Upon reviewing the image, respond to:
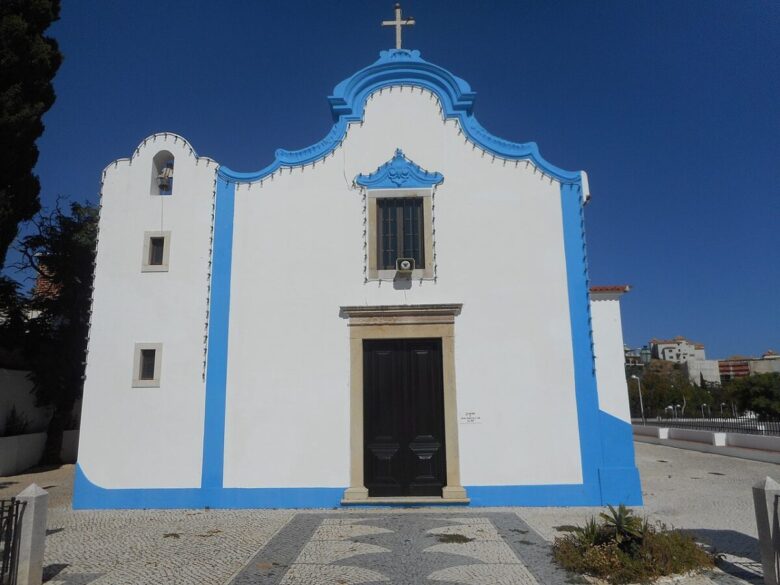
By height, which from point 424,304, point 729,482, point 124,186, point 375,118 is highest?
point 375,118

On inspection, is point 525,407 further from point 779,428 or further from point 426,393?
point 779,428

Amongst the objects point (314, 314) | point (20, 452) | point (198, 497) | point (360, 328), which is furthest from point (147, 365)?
point (20, 452)

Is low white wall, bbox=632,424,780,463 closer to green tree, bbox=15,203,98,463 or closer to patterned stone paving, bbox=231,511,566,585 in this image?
patterned stone paving, bbox=231,511,566,585

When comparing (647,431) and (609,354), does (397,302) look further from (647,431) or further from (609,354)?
(647,431)

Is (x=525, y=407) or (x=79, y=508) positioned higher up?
(x=525, y=407)

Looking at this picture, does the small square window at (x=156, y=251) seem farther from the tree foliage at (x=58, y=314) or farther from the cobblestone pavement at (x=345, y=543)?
the tree foliage at (x=58, y=314)

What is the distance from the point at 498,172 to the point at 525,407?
4.08m


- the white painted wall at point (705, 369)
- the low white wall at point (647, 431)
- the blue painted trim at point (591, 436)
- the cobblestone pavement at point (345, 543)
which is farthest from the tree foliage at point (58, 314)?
the white painted wall at point (705, 369)

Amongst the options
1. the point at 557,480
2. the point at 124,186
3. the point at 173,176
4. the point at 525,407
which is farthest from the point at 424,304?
the point at 124,186

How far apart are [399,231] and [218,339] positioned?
360 cm

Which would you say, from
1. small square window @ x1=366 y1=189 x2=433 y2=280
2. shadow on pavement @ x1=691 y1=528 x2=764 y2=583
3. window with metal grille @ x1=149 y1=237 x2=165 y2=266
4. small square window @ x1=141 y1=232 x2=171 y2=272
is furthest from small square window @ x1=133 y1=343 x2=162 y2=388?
shadow on pavement @ x1=691 y1=528 x2=764 y2=583

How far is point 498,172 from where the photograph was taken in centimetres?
996

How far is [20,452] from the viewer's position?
1427cm

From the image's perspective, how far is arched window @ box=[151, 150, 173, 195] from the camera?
10.3m
